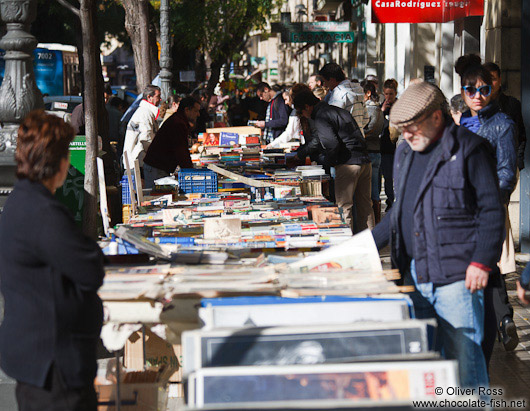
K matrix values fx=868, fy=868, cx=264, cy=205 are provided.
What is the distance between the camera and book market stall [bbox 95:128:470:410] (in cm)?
298

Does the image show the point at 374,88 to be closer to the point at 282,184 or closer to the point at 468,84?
the point at 282,184

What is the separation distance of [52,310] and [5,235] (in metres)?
0.36

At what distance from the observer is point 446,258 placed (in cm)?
427

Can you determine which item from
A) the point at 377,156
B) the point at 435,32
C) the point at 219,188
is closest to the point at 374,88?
the point at 377,156

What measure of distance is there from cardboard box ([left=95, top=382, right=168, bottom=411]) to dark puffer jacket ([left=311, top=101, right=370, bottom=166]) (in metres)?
5.27

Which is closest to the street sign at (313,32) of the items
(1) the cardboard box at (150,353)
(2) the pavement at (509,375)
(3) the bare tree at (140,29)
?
(3) the bare tree at (140,29)

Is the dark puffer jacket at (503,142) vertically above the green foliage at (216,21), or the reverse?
the green foliage at (216,21)

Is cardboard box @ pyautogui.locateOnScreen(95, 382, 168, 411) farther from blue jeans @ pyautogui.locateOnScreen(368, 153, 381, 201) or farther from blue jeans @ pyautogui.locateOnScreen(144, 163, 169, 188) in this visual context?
blue jeans @ pyautogui.locateOnScreen(368, 153, 381, 201)

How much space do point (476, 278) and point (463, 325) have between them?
11.1 inches

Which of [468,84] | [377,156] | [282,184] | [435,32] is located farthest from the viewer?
[435,32]

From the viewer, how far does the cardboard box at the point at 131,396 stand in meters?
4.47

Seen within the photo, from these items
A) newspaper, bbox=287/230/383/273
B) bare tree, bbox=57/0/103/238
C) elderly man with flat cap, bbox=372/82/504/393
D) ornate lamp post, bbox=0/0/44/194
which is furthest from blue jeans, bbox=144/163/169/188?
elderly man with flat cap, bbox=372/82/504/393

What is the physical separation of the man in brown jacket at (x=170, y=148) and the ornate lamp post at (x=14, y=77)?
4274 mm

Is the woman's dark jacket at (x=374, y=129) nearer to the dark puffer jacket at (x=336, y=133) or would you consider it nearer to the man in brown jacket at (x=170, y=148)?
the dark puffer jacket at (x=336, y=133)
